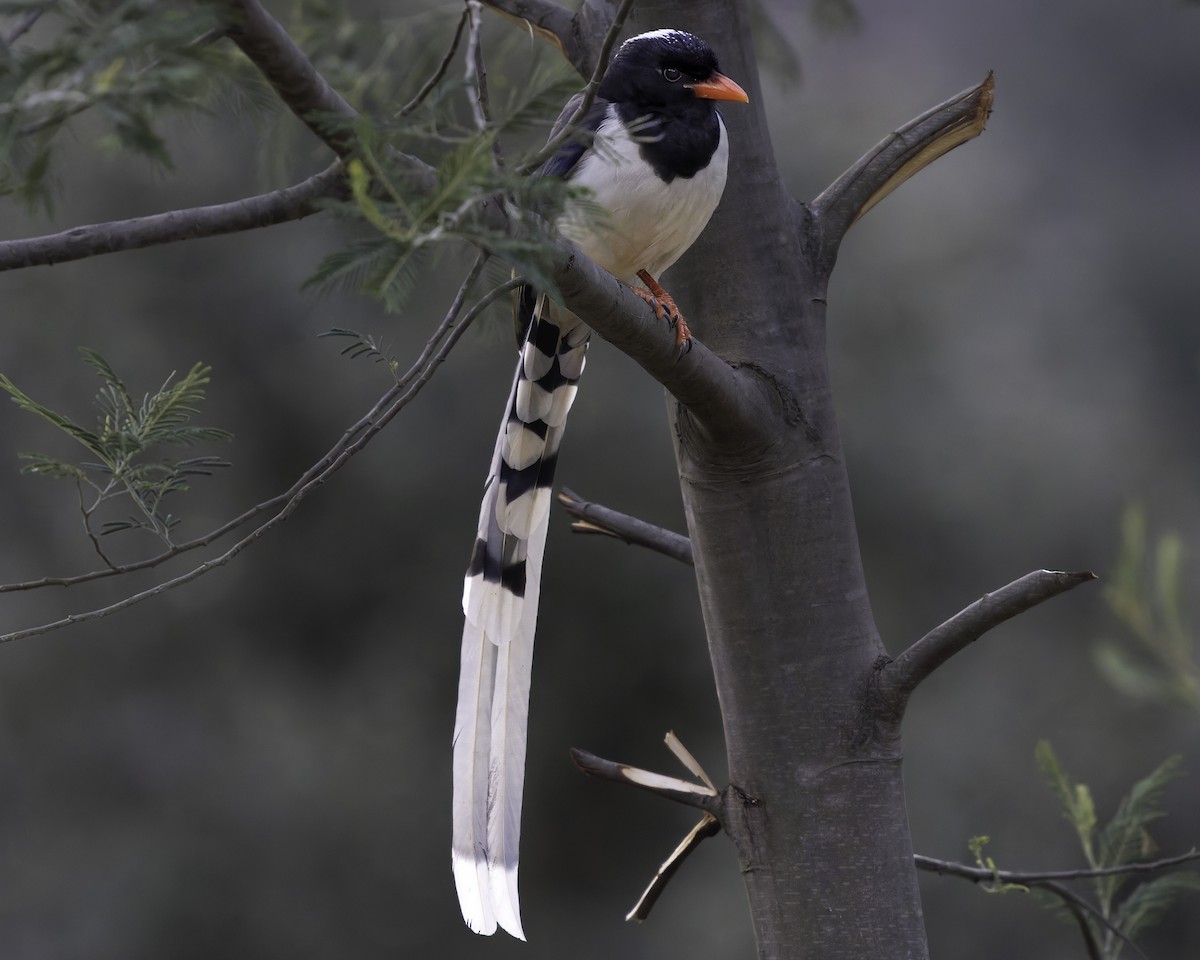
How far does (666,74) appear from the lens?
1.89 meters

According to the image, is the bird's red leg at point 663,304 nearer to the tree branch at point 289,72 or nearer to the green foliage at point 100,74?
the tree branch at point 289,72

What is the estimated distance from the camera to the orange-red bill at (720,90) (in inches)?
70.8

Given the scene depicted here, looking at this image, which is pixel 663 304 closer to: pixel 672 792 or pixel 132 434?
pixel 672 792

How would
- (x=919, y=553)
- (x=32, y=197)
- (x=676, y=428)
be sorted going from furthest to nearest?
(x=919, y=553), (x=676, y=428), (x=32, y=197)

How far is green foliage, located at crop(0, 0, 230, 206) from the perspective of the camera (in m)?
0.74

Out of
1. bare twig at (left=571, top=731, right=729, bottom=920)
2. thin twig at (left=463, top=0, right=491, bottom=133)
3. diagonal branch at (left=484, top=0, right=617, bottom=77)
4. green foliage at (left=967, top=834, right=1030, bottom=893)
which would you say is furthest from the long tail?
thin twig at (left=463, top=0, right=491, bottom=133)

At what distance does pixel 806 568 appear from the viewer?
1.62 meters

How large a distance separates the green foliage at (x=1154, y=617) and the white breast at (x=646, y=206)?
2.96ft

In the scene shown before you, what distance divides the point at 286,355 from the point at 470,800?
4403mm

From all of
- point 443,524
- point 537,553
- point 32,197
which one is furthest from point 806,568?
point 443,524

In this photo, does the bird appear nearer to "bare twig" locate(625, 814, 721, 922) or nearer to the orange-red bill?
the orange-red bill

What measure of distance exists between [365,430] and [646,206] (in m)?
0.66

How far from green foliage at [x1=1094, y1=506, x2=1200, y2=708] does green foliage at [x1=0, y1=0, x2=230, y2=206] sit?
740 millimetres

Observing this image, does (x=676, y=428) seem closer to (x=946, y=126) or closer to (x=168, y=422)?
(x=946, y=126)
